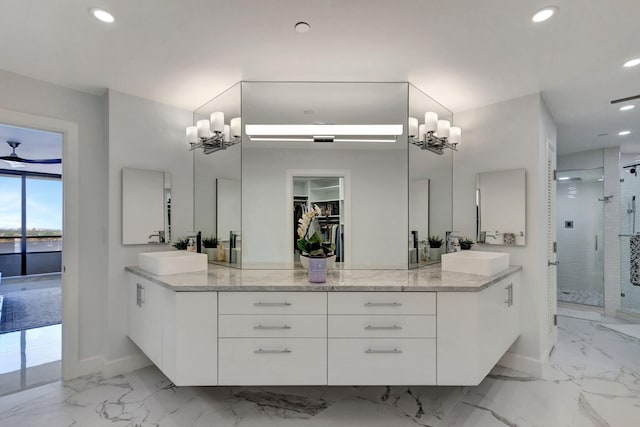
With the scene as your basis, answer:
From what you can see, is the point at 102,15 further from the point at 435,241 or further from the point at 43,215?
the point at 43,215

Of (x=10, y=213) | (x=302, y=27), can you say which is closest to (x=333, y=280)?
(x=302, y=27)

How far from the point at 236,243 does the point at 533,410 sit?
2.43m

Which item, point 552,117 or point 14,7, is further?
point 552,117

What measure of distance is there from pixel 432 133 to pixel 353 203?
95cm

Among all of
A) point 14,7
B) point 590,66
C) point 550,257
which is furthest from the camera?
point 550,257

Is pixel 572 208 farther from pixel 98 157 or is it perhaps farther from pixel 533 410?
pixel 98 157

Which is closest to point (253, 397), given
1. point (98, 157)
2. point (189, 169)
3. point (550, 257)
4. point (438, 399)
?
point (438, 399)

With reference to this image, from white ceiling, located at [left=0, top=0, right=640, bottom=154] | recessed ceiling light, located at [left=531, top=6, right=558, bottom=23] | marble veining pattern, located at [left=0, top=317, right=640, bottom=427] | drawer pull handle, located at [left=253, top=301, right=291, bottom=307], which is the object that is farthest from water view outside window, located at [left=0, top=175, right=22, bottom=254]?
recessed ceiling light, located at [left=531, top=6, right=558, bottom=23]

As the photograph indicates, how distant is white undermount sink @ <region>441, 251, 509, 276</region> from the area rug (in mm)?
4677

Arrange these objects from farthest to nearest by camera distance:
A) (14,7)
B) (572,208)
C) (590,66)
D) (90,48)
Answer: (572,208) → (590,66) → (90,48) → (14,7)

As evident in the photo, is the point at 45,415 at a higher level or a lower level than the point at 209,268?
lower

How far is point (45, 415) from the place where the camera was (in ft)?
6.62

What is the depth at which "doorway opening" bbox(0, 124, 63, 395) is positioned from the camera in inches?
109

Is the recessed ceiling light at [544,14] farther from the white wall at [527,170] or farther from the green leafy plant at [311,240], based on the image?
the green leafy plant at [311,240]
